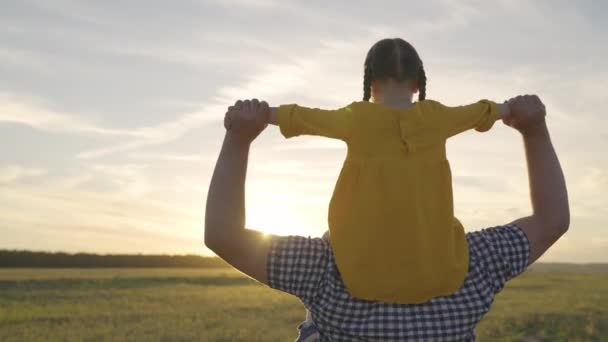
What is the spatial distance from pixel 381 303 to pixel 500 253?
51 cm

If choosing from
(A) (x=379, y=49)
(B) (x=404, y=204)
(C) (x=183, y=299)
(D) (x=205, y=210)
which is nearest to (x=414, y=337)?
(B) (x=404, y=204)

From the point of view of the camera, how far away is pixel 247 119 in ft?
7.36

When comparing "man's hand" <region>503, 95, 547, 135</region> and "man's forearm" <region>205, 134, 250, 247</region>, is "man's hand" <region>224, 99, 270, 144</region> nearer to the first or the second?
"man's forearm" <region>205, 134, 250, 247</region>

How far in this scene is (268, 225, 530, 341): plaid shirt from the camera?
7.01 ft

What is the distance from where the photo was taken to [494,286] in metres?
2.36

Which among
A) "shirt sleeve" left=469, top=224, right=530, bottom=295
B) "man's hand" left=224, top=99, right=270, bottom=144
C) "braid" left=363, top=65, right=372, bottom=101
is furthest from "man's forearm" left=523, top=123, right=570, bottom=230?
"man's hand" left=224, top=99, right=270, bottom=144

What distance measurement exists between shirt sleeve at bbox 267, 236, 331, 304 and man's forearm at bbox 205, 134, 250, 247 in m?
0.16

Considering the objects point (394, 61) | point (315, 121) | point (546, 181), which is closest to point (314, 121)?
point (315, 121)

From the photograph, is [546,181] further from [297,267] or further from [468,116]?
[297,267]

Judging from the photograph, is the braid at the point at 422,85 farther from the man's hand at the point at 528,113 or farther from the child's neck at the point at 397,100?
the man's hand at the point at 528,113

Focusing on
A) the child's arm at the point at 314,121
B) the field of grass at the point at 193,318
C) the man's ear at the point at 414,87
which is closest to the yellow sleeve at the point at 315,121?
the child's arm at the point at 314,121

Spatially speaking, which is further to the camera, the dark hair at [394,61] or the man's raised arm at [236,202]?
the dark hair at [394,61]

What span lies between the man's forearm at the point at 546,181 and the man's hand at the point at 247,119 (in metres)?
1.01

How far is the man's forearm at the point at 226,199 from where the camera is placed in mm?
2182
